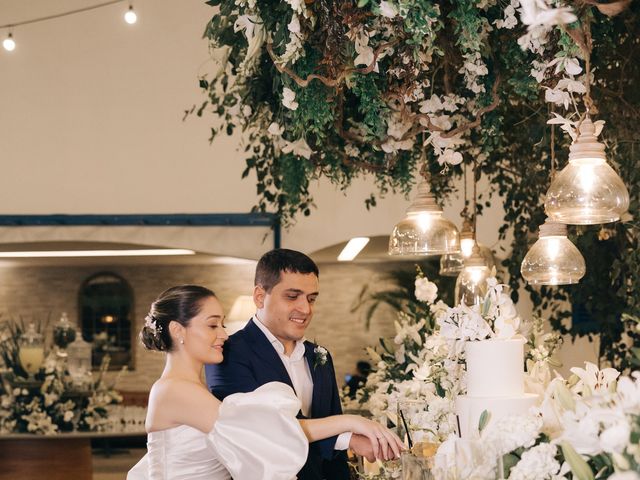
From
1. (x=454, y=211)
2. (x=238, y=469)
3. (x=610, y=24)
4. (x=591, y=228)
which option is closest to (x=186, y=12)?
(x=454, y=211)

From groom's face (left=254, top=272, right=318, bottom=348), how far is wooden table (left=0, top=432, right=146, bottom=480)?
4525 mm

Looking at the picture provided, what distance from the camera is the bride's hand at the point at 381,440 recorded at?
2.95 meters

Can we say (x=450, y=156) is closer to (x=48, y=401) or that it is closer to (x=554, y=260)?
(x=554, y=260)

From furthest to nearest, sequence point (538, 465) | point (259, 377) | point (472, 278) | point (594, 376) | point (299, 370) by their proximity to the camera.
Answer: point (472, 278)
point (299, 370)
point (259, 377)
point (594, 376)
point (538, 465)

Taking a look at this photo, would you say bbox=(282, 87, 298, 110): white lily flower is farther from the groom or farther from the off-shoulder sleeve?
the off-shoulder sleeve

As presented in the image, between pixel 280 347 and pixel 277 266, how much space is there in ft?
0.96

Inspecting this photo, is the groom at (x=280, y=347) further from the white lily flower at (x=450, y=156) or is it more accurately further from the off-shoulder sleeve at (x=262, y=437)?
the white lily flower at (x=450, y=156)

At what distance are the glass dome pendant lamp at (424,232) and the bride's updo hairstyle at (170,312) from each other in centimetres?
99

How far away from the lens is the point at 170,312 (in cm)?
349

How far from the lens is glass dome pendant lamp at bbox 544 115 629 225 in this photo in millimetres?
2701

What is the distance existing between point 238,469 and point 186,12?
7294mm

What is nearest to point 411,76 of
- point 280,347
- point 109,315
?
point 280,347

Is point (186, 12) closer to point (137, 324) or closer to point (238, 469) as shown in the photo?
point (137, 324)

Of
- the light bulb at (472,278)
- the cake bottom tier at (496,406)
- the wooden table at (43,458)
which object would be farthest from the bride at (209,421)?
the wooden table at (43,458)
